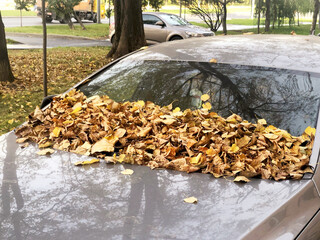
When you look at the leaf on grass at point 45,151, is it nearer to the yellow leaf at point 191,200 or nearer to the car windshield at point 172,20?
the yellow leaf at point 191,200

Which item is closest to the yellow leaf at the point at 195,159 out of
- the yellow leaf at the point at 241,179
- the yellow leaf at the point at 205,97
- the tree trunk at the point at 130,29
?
the yellow leaf at the point at 241,179

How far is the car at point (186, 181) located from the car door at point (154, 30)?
14.0m

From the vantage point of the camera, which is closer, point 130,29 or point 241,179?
point 241,179

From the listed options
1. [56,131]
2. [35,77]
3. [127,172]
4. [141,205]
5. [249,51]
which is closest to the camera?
[141,205]

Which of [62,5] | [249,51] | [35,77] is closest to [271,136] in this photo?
[249,51]

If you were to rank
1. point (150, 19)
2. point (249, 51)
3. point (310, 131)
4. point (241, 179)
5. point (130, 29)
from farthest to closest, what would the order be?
point (150, 19)
point (130, 29)
point (249, 51)
point (310, 131)
point (241, 179)

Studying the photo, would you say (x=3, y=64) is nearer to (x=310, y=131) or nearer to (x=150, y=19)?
(x=310, y=131)

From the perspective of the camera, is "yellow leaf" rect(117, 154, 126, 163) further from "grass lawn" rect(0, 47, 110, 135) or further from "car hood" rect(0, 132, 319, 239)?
"grass lawn" rect(0, 47, 110, 135)

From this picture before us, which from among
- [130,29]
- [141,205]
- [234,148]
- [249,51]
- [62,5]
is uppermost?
[62,5]

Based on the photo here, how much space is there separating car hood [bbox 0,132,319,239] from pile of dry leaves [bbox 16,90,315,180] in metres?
0.11

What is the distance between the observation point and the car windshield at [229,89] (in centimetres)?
278

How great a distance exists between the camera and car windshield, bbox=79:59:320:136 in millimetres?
2781

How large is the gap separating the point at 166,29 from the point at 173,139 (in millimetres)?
15131

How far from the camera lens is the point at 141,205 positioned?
197cm
